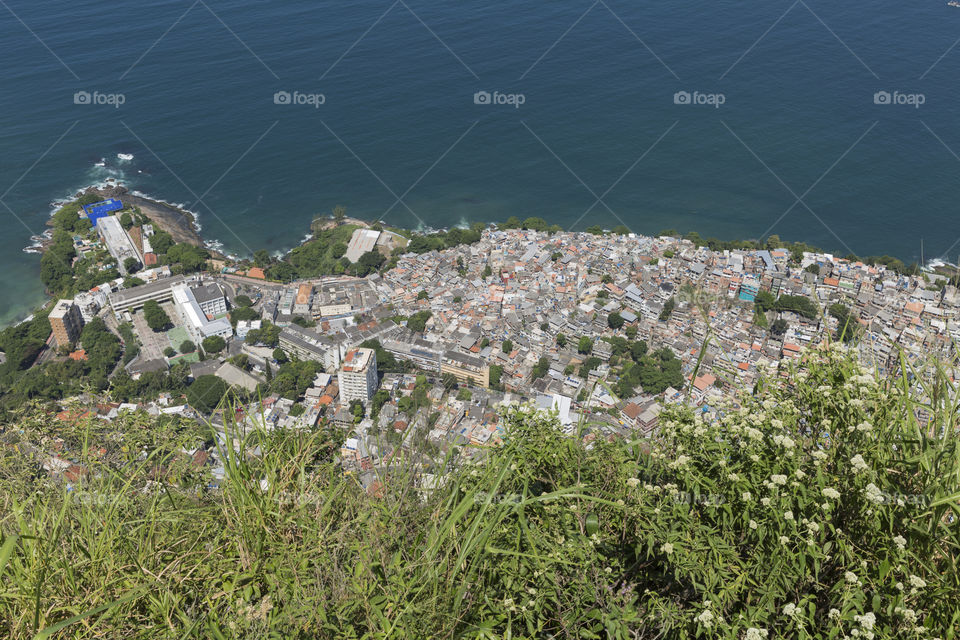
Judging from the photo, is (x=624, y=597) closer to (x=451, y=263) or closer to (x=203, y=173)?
(x=451, y=263)

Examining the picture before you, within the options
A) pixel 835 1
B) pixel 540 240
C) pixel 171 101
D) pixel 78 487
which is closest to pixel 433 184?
pixel 540 240

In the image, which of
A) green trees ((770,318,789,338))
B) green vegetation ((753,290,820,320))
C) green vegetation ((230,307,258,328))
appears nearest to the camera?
green trees ((770,318,789,338))

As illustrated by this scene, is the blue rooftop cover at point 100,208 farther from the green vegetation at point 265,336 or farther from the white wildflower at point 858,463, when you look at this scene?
the white wildflower at point 858,463

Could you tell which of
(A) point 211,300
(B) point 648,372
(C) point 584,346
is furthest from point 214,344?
(B) point 648,372

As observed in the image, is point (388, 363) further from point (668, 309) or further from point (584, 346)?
point (668, 309)

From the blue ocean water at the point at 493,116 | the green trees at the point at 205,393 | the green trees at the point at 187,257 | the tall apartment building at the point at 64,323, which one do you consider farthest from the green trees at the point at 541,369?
the tall apartment building at the point at 64,323

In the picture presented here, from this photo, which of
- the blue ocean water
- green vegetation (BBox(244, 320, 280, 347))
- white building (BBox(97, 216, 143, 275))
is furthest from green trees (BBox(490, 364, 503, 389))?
white building (BBox(97, 216, 143, 275))

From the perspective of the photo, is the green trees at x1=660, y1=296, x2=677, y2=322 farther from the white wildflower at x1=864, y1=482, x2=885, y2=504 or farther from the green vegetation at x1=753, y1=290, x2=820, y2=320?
the white wildflower at x1=864, y1=482, x2=885, y2=504
